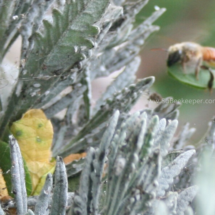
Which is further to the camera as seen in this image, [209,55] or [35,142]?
[209,55]

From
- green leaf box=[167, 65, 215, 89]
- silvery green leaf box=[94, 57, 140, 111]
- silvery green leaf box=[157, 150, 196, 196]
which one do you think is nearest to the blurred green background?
green leaf box=[167, 65, 215, 89]

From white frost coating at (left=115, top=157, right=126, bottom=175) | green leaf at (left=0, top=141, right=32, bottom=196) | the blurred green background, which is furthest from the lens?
the blurred green background

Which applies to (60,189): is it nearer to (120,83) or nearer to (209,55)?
(120,83)

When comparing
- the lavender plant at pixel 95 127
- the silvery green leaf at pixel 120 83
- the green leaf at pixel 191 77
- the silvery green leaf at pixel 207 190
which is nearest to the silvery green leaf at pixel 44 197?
the lavender plant at pixel 95 127


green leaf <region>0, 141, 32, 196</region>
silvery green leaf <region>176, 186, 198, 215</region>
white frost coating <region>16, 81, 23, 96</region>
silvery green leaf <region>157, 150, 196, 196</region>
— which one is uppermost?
white frost coating <region>16, 81, 23, 96</region>

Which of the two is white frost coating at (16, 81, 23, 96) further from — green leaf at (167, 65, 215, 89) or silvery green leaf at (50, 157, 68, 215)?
green leaf at (167, 65, 215, 89)

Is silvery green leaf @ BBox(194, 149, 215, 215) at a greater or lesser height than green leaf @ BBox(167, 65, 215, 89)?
greater

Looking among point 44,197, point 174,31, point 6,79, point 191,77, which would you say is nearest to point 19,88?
point 6,79

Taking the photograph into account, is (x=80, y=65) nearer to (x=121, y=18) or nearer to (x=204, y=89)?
(x=121, y=18)
